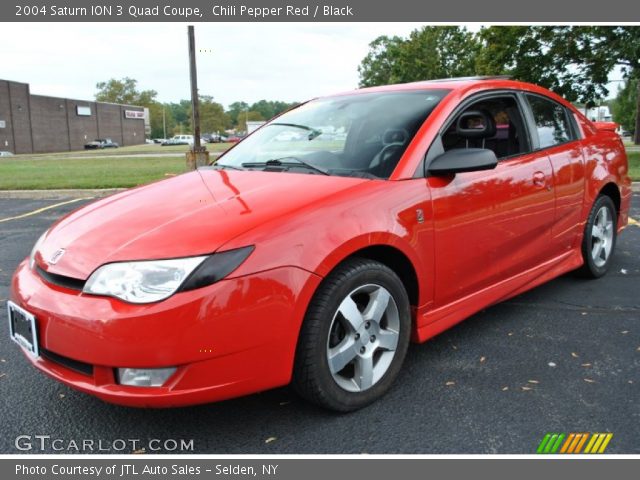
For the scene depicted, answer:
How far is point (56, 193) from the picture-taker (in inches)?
434

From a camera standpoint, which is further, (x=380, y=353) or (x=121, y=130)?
(x=121, y=130)

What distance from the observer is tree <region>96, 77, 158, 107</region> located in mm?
105938

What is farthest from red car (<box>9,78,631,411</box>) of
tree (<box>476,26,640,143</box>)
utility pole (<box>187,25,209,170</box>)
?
tree (<box>476,26,640,143</box>)

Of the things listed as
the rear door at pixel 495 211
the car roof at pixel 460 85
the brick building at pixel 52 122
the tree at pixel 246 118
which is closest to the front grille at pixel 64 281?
the rear door at pixel 495 211

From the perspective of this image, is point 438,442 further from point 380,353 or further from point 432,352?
point 432,352

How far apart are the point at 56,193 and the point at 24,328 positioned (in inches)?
377

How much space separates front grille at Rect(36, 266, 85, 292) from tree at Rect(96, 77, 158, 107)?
369 ft

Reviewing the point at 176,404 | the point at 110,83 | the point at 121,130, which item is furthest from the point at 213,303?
the point at 110,83

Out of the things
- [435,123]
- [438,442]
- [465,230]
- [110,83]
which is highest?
[110,83]

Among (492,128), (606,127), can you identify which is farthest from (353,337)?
(606,127)

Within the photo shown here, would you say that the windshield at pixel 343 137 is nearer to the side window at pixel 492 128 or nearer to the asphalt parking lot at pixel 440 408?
the side window at pixel 492 128

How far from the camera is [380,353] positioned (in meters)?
2.70

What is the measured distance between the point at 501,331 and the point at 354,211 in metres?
1.59

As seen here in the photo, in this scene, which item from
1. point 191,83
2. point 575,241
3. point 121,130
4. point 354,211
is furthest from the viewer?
point 121,130
